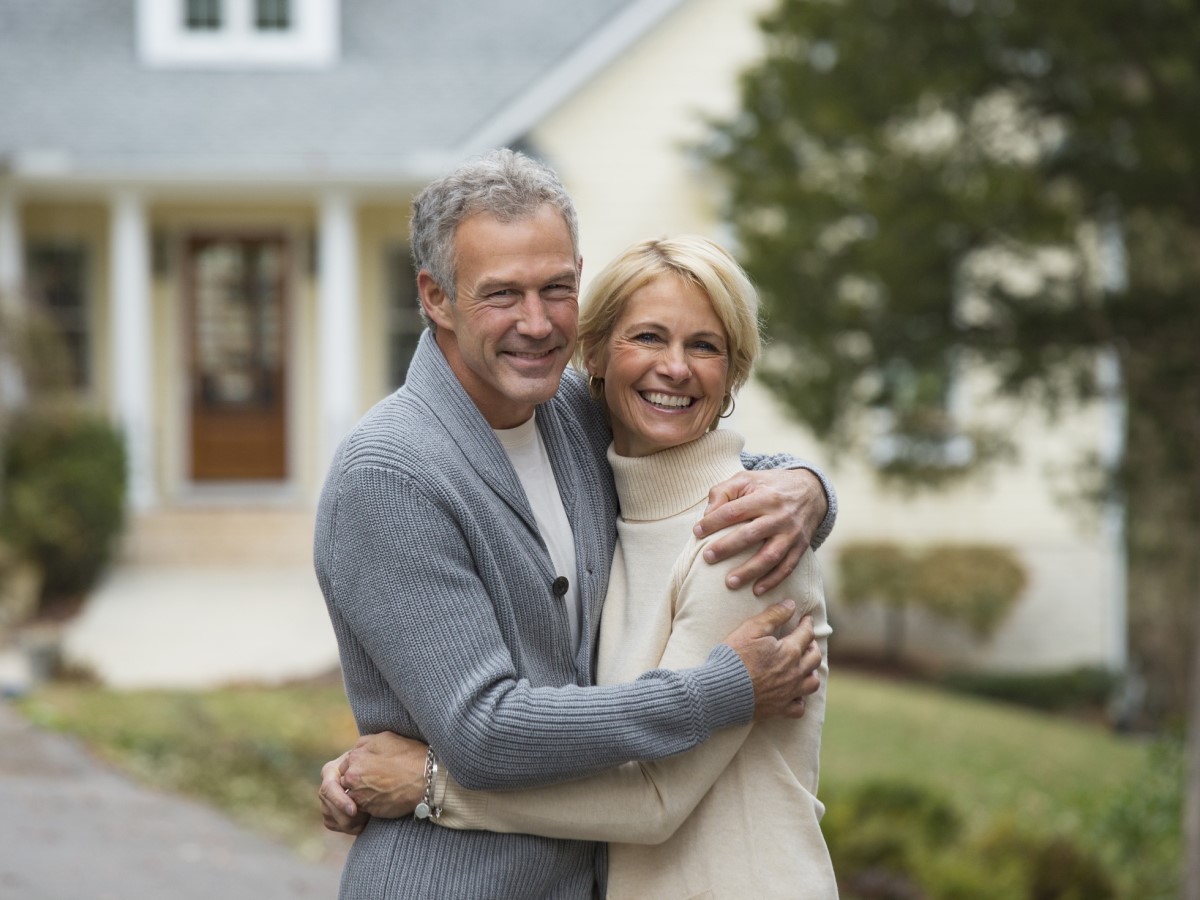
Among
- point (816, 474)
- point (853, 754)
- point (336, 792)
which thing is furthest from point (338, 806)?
point (853, 754)

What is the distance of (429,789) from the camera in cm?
261

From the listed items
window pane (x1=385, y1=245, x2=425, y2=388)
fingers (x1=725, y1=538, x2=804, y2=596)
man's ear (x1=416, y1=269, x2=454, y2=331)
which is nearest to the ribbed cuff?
fingers (x1=725, y1=538, x2=804, y2=596)

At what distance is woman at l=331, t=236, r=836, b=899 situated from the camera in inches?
103

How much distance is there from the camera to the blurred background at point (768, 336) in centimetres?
784

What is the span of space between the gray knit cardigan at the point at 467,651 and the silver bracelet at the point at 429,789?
37 mm

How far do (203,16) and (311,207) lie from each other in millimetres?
2417

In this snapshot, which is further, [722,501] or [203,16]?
[203,16]

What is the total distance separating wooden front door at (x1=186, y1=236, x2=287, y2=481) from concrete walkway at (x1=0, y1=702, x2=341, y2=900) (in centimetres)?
819

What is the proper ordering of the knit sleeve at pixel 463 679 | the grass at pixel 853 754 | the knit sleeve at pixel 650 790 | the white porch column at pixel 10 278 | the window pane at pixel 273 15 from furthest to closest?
the window pane at pixel 273 15, the white porch column at pixel 10 278, the grass at pixel 853 754, the knit sleeve at pixel 650 790, the knit sleeve at pixel 463 679

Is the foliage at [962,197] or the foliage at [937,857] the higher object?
the foliage at [962,197]

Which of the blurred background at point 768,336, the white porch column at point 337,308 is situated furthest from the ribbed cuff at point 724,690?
the white porch column at point 337,308

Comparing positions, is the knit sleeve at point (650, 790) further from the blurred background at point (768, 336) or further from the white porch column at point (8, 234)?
the white porch column at point (8, 234)

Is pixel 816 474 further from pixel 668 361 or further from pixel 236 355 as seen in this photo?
pixel 236 355

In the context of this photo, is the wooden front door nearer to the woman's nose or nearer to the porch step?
the porch step
